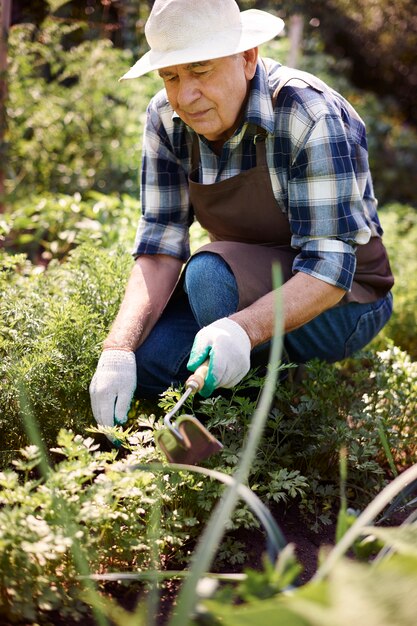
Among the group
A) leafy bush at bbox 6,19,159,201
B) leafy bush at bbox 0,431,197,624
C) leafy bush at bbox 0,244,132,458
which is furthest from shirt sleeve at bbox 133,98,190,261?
leafy bush at bbox 6,19,159,201

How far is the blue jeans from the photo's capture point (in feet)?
7.12

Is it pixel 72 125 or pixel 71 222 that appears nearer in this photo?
pixel 71 222

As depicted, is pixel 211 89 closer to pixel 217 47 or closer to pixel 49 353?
pixel 217 47

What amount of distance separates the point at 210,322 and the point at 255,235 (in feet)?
1.12

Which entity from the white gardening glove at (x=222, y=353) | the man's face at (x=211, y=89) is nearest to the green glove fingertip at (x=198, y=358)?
the white gardening glove at (x=222, y=353)

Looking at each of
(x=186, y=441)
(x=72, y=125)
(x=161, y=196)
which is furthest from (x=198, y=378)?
(x=72, y=125)

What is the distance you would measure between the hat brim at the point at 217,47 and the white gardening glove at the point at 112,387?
757 millimetres

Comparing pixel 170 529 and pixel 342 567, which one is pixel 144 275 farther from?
pixel 342 567

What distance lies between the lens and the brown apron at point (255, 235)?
7.18 ft

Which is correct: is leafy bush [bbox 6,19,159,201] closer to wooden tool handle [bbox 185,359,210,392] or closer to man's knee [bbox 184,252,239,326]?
man's knee [bbox 184,252,239,326]

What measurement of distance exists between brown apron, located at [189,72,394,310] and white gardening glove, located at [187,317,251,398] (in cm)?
34

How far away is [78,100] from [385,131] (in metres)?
4.20

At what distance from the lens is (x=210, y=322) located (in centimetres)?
217

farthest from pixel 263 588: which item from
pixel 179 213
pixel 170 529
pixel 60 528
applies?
pixel 179 213
